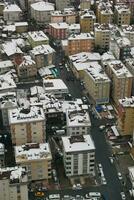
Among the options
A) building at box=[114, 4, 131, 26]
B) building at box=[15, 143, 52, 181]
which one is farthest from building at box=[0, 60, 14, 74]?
building at box=[114, 4, 131, 26]

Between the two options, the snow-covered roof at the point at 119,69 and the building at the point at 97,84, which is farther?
the building at the point at 97,84

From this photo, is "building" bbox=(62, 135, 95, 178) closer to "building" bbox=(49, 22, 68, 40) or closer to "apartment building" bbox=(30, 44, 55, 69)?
"apartment building" bbox=(30, 44, 55, 69)

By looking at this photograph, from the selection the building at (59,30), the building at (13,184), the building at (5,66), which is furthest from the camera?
the building at (59,30)

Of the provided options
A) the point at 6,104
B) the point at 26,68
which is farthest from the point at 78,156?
the point at 26,68

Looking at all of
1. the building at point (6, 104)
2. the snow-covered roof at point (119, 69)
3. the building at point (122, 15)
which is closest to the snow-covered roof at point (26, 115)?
the building at point (6, 104)

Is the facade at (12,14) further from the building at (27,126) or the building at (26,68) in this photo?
the building at (27,126)

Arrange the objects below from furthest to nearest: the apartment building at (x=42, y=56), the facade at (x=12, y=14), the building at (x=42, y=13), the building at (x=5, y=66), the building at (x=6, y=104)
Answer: the building at (x=42, y=13) → the facade at (x=12, y=14) → the apartment building at (x=42, y=56) → the building at (x=5, y=66) → the building at (x=6, y=104)

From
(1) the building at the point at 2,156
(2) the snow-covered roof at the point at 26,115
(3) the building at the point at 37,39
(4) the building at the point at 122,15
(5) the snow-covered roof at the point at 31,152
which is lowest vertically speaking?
(1) the building at the point at 2,156
